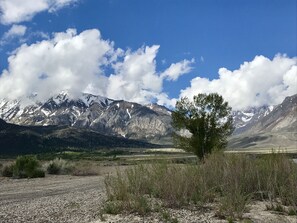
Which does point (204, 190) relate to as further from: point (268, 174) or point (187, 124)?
point (187, 124)

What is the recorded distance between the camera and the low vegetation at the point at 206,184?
46.3 ft

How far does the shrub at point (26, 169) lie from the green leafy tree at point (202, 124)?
1454 centimetres

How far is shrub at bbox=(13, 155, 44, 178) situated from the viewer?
4175cm

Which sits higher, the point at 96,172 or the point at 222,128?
the point at 222,128

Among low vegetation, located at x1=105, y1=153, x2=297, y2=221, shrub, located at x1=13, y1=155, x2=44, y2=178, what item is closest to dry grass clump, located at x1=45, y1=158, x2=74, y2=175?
shrub, located at x1=13, y1=155, x2=44, y2=178

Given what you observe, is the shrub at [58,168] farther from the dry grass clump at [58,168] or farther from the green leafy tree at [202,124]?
the green leafy tree at [202,124]

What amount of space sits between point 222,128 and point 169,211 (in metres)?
33.9

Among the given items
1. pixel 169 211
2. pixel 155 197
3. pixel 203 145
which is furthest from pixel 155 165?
pixel 203 145

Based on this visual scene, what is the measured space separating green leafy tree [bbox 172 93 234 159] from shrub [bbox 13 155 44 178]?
14539mm

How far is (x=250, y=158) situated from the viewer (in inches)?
700

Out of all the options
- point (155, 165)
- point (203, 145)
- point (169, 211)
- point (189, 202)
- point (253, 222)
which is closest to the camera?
point (253, 222)

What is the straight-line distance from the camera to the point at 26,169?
4241cm

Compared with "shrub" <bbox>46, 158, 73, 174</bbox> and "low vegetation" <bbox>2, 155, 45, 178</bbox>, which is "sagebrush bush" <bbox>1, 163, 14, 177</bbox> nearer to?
"low vegetation" <bbox>2, 155, 45, 178</bbox>

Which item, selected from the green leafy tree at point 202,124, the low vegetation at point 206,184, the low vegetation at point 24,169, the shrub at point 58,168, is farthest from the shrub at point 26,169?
the low vegetation at point 206,184
